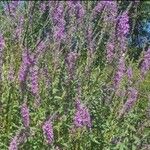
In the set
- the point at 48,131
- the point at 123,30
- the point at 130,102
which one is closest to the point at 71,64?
the point at 130,102

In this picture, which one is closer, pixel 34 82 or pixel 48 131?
pixel 48 131

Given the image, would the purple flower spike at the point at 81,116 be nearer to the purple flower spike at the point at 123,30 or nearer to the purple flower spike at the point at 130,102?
the purple flower spike at the point at 130,102

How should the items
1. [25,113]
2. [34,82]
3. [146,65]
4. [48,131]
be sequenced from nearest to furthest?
[48,131], [25,113], [34,82], [146,65]

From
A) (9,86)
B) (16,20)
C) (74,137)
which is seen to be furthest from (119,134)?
(16,20)

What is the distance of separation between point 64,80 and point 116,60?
0.54 meters

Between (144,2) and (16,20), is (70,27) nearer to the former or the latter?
(16,20)

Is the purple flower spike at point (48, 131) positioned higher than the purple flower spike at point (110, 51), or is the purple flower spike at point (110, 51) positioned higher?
the purple flower spike at point (110, 51)

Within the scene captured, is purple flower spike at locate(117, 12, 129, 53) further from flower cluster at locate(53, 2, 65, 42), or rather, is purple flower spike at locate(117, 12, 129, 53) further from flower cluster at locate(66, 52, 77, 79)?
flower cluster at locate(66, 52, 77, 79)

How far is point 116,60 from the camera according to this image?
554 centimetres

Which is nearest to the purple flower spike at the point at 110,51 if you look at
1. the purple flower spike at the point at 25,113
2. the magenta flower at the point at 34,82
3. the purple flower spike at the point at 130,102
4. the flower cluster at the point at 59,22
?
the flower cluster at the point at 59,22

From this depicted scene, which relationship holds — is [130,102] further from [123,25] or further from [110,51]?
[123,25]

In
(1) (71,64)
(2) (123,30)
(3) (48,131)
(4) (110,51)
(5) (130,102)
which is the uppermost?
(2) (123,30)

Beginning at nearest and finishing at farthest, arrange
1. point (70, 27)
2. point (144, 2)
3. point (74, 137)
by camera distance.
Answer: point (74, 137) → point (70, 27) → point (144, 2)

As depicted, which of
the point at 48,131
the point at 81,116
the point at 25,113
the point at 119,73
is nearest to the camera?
the point at 48,131
